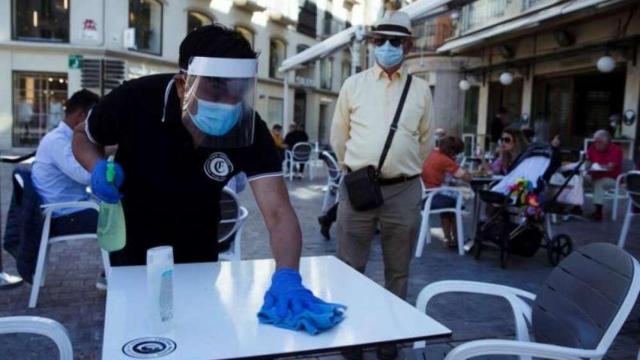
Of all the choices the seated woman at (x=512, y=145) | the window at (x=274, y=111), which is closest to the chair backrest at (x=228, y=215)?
the seated woman at (x=512, y=145)

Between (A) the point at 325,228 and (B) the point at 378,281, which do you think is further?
(A) the point at 325,228

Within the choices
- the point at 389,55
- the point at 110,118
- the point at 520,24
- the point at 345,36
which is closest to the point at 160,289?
the point at 110,118

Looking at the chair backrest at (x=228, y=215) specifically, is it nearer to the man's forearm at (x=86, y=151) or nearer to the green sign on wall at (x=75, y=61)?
the man's forearm at (x=86, y=151)

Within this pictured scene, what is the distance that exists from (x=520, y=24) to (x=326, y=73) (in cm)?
2223

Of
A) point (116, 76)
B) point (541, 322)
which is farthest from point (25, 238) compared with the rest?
point (116, 76)

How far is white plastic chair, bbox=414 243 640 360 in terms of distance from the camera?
1909 millimetres

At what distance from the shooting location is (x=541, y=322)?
238cm

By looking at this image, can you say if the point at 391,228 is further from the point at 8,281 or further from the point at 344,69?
the point at 344,69

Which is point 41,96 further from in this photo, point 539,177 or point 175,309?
point 175,309

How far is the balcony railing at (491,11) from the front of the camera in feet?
46.1

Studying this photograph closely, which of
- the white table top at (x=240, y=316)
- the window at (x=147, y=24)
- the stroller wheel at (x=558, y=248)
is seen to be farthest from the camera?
the window at (x=147, y=24)

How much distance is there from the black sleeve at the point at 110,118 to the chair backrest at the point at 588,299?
1819mm

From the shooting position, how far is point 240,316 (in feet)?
5.94

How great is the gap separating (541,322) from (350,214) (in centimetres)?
138
